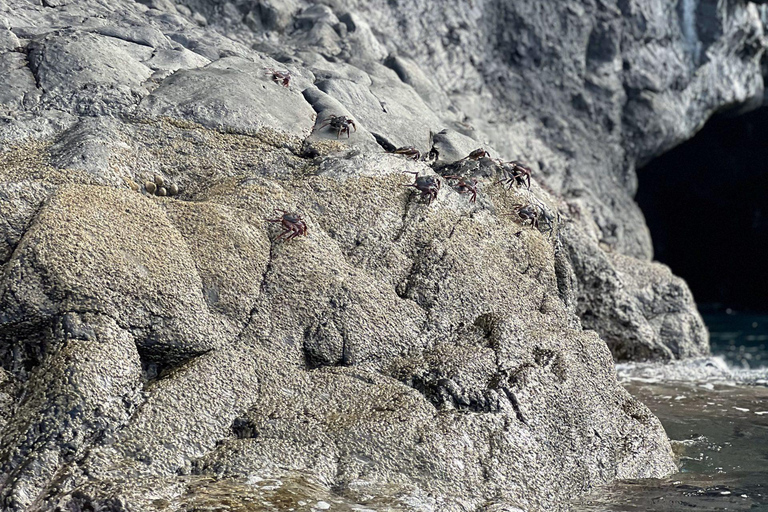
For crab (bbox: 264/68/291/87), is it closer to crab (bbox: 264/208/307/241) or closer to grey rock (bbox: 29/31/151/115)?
grey rock (bbox: 29/31/151/115)

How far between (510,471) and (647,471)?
4.72 feet

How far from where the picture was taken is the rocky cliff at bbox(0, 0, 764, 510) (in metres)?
4.93

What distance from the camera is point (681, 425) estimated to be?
25.3 feet

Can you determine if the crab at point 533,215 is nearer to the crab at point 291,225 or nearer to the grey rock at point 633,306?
the grey rock at point 633,306

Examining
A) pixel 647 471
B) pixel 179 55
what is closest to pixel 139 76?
pixel 179 55

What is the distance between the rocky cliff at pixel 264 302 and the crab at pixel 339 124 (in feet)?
0.11

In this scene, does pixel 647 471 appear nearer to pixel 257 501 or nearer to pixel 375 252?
pixel 375 252

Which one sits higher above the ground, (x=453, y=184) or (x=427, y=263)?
(x=453, y=184)

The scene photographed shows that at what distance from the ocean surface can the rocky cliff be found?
30cm

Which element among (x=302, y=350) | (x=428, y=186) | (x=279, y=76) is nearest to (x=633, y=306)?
(x=428, y=186)

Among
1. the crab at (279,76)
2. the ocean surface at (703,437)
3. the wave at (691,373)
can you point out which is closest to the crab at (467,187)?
the crab at (279,76)

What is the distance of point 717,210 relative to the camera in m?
29.3

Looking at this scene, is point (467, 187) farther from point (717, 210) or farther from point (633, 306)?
point (717, 210)

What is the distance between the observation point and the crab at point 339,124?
26.2 ft
